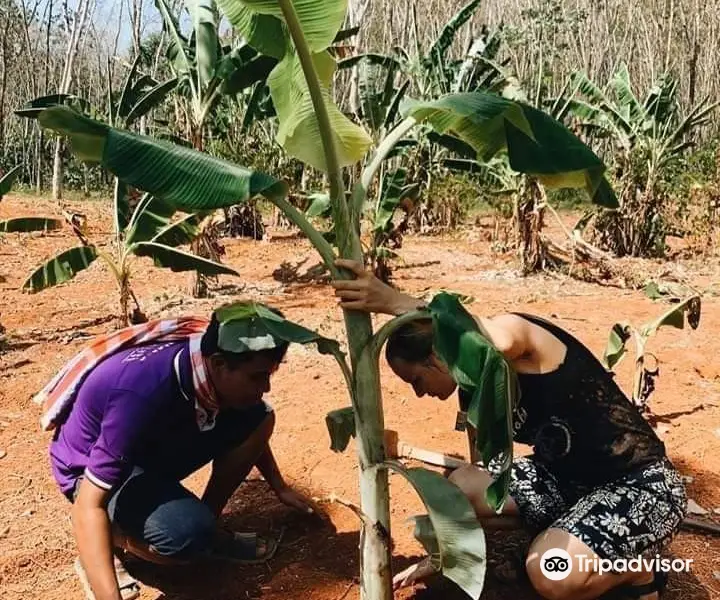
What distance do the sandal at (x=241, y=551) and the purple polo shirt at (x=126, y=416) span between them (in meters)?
0.46

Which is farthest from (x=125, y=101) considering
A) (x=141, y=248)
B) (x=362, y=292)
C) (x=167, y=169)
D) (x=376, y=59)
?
(x=362, y=292)

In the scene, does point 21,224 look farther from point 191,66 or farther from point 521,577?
point 521,577

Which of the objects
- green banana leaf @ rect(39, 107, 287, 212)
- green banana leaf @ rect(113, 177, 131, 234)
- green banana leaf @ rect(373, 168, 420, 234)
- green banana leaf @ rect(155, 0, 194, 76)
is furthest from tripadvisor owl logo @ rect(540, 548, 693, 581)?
green banana leaf @ rect(155, 0, 194, 76)

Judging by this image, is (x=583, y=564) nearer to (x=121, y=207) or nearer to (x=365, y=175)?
(x=365, y=175)

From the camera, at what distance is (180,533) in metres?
2.15

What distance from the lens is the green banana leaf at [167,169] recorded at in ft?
5.22

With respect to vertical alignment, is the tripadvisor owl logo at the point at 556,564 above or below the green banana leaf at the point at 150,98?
below

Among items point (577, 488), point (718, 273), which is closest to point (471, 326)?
point (577, 488)

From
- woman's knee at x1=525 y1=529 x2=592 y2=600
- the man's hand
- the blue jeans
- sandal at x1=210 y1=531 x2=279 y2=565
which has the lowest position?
sandal at x1=210 y1=531 x2=279 y2=565

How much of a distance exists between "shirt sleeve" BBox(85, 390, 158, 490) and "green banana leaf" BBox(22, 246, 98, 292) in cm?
262

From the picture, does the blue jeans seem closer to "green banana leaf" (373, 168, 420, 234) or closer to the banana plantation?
the banana plantation

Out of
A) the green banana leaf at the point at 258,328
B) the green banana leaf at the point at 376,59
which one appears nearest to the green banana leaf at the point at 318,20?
the green banana leaf at the point at 258,328

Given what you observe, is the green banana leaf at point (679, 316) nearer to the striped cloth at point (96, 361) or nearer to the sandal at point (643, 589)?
the sandal at point (643, 589)

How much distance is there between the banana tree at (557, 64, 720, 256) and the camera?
327 inches
